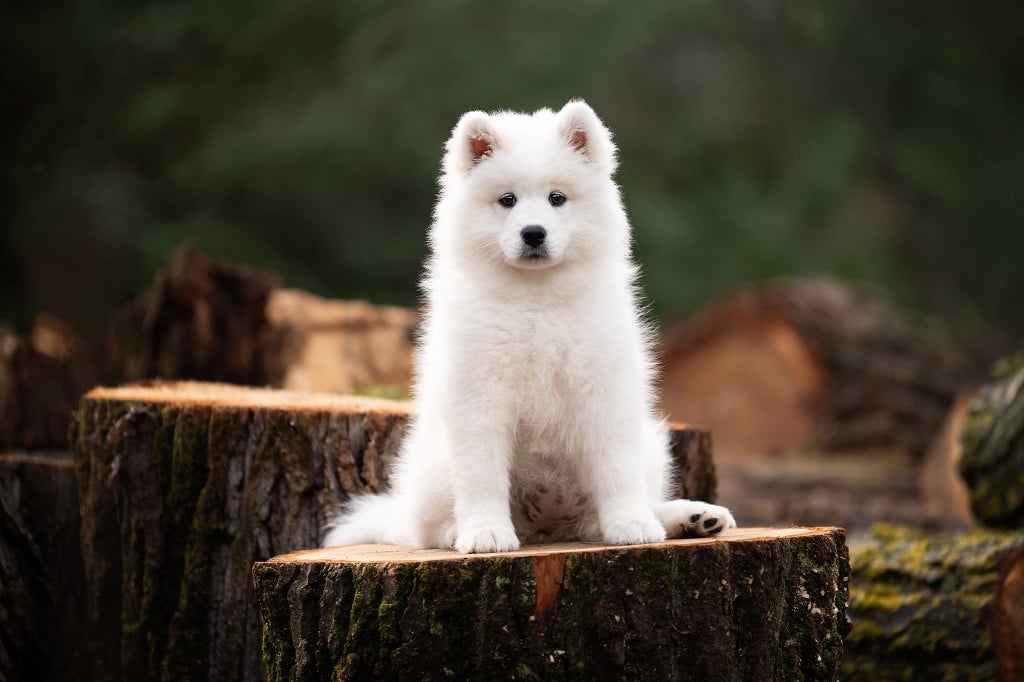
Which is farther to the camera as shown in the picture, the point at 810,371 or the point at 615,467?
the point at 810,371

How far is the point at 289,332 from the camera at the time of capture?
304 inches

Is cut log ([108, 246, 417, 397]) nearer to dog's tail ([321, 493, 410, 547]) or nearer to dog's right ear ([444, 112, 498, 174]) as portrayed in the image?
dog's tail ([321, 493, 410, 547])

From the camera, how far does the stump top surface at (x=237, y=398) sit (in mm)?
4363

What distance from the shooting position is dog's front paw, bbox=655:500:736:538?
353cm

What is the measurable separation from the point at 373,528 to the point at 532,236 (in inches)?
49.0

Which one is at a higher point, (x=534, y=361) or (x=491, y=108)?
(x=491, y=108)

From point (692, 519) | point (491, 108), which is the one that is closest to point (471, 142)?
point (692, 519)

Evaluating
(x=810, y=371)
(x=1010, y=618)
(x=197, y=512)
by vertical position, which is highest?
(x=810, y=371)

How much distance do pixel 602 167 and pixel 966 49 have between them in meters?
12.3

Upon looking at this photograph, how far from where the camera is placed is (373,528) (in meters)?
4.02

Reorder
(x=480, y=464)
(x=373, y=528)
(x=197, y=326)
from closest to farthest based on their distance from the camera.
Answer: (x=480, y=464)
(x=373, y=528)
(x=197, y=326)

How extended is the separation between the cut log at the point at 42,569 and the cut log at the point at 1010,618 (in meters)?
3.51

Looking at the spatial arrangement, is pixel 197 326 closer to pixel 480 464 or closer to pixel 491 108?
pixel 480 464

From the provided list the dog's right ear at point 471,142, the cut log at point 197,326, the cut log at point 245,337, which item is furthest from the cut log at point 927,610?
the cut log at point 197,326
